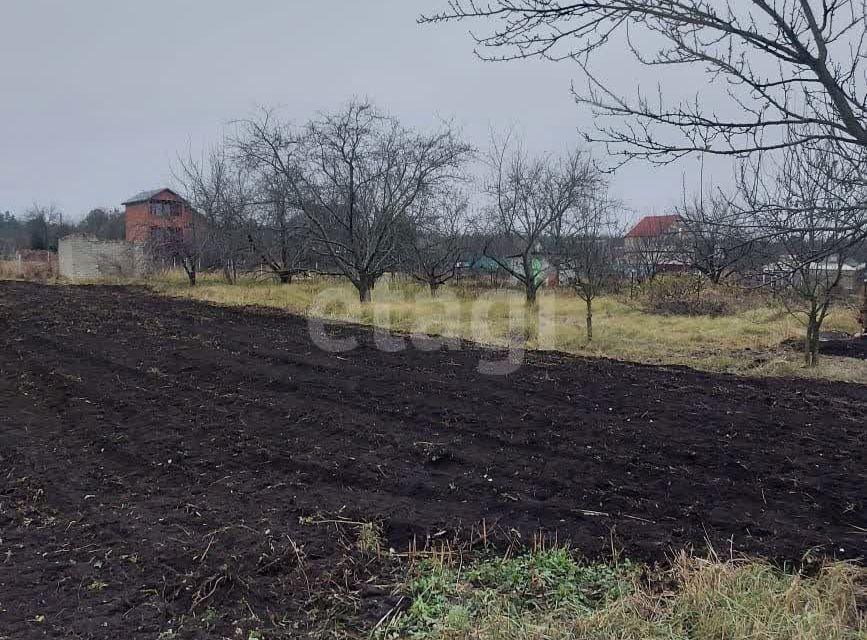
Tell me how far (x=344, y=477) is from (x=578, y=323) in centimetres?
→ 904

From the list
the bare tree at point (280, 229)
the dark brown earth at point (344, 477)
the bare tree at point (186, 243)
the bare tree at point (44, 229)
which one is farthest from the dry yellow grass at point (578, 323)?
the bare tree at point (44, 229)

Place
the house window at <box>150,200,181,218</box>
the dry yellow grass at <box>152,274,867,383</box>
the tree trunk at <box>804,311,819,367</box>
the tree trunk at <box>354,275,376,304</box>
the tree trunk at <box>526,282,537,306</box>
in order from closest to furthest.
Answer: the tree trunk at <box>804,311,819,367</box>, the dry yellow grass at <box>152,274,867,383</box>, the tree trunk at <box>354,275,376,304</box>, the tree trunk at <box>526,282,537,306</box>, the house window at <box>150,200,181,218</box>

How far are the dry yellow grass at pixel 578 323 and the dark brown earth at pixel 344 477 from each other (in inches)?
91.8

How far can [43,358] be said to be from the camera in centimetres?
662

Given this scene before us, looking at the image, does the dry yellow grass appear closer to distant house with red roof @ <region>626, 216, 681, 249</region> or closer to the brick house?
the brick house

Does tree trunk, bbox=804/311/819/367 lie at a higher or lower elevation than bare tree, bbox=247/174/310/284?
lower

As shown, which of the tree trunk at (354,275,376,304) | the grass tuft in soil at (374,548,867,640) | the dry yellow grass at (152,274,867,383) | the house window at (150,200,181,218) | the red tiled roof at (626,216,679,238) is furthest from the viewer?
the house window at (150,200,181,218)

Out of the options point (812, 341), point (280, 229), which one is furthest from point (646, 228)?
point (812, 341)

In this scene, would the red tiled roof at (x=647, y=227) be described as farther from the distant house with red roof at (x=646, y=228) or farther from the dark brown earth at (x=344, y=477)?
the dark brown earth at (x=344, y=477)

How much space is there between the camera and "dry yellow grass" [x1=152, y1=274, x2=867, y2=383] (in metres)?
8.27

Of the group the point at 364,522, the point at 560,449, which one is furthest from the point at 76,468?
the point at 560,449

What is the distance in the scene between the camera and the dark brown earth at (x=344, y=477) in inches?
98.7

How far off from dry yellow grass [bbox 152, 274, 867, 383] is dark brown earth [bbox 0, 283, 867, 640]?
233 cm

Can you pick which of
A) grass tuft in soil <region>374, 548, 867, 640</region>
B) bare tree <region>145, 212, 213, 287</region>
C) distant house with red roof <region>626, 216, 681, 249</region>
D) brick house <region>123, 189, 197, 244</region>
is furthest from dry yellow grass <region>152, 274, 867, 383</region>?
grass tuft in soil <region>374, 548, 867, 640</region>
